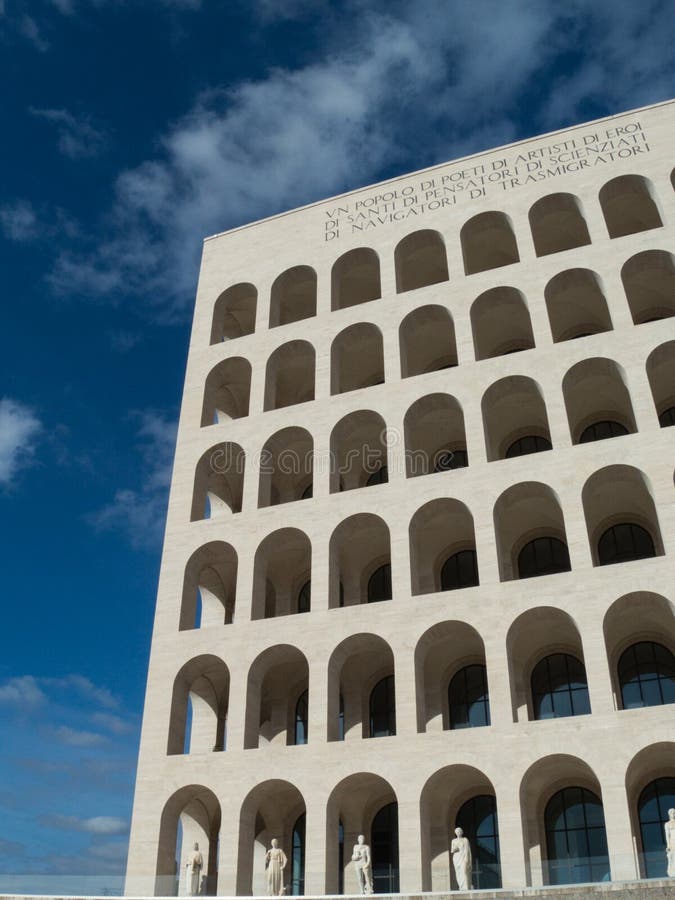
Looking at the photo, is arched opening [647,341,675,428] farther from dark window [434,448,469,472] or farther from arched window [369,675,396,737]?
arched window [369,675,396,737]

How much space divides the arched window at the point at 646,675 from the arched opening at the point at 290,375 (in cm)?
1403

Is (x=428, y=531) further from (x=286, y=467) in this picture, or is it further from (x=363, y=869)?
(x=363, y=869)

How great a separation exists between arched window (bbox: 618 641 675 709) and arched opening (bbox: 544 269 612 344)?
1000cm

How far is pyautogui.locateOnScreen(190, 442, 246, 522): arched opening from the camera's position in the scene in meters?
31.5

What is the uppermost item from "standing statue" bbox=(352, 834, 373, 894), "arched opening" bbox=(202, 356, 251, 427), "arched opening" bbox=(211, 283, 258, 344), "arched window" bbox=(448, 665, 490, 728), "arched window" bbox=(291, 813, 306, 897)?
"arched opening" bbox=(211, 283, 258, 344)

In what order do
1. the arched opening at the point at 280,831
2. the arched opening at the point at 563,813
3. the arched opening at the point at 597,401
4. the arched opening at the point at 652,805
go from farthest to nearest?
the arched opening at the point at 597,401
the arched opening at the point at 280,831
the arched opening at the point at 652,805
the arched opening at the point at 563,813

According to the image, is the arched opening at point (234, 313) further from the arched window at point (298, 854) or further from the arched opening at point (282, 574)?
the arched window at point (298, 854)

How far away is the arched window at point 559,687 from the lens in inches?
1061

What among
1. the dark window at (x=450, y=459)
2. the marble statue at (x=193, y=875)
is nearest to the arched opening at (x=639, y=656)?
the dark window at (x=450, y=459)

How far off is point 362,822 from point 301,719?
438 cm

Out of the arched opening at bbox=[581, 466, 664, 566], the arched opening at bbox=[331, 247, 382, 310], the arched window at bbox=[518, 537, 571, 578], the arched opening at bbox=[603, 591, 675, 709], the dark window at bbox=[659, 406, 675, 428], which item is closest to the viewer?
the arched opening at bbox=[603, 591, 675, 709]

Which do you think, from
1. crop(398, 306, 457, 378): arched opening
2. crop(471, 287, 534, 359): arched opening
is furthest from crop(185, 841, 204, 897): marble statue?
crop(471, 287, 534, 359): arched opening

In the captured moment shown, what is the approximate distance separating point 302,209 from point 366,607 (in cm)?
1699

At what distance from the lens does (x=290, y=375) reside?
3538cm
